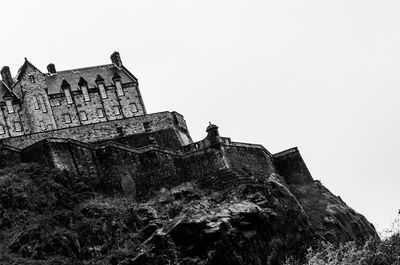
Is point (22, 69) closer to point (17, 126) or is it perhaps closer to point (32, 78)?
point (32, 78)

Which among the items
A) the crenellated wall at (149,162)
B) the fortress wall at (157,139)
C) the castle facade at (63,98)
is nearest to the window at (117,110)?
the castle facade at (63,98)

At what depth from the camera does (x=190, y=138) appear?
95062 mm

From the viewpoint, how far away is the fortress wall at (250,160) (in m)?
80.2

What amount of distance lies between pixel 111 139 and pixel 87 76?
14.6 m

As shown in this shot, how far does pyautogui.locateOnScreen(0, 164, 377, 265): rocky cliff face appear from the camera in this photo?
63281 millimetres

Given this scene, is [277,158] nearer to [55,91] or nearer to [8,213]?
[55,91]

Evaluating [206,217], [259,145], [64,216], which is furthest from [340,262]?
[259,145]

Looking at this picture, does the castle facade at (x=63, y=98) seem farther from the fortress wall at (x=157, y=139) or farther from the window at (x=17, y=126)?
the fortress wall at (x=157, y=139)

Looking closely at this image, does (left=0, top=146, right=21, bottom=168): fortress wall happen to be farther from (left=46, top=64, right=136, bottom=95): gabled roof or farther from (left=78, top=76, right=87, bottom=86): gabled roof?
(left=78, top=76, right=87, bottom=86): gabled roof

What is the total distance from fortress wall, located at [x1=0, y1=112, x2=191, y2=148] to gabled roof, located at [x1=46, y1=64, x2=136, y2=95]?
33.3 feet

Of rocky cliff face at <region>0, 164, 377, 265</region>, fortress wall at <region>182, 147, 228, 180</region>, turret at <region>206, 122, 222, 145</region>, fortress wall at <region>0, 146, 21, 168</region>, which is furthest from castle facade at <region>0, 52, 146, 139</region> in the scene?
rocky cliff face at <region>0, 164, 377, 265</region>

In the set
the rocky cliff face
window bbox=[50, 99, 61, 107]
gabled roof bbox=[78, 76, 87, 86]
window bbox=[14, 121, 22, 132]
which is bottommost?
the rocky cliff face

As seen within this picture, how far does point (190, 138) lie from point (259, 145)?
11.8 m

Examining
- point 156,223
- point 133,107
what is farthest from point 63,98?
point 156,223
